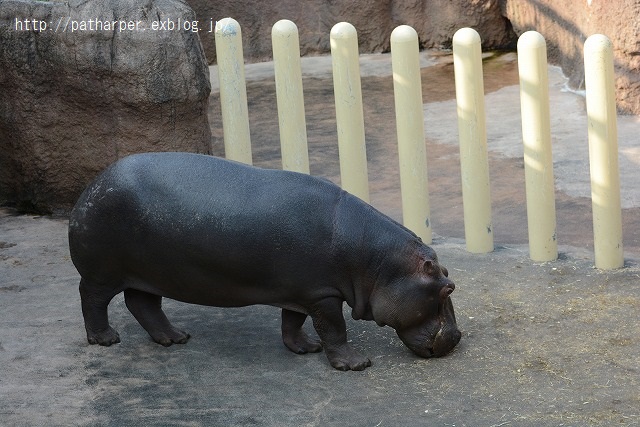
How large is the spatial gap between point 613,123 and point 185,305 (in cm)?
250

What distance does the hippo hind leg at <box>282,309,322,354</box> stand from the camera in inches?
202

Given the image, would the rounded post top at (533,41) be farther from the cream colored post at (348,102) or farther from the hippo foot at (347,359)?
the hippo foot at (347,359)

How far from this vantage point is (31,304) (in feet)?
19.3

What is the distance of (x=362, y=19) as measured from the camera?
12.4 metres

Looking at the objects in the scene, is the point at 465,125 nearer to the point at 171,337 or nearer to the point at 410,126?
the point at 410,126

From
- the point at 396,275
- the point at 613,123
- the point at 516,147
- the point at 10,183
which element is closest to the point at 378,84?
the point at 516,147

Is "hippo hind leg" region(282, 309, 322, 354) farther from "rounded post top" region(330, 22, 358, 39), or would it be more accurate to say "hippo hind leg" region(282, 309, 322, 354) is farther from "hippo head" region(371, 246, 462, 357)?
"rounded post top" region(330, 22, 358, 39)

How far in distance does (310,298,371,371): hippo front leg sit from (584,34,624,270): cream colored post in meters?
1.76

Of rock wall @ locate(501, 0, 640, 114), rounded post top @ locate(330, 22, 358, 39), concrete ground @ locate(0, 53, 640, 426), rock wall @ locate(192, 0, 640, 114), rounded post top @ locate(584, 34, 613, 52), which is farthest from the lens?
rock wall @ locate(192, 0, 640, 114)

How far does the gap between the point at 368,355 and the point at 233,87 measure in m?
2.37

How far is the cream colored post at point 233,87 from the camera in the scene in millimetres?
6754

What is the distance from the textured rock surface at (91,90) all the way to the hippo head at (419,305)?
2572 mm

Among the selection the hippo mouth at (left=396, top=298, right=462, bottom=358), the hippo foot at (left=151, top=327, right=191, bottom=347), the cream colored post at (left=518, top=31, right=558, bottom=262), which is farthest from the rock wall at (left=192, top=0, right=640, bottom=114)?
the hippo foot at (left=151, top=327, right=191, bottom=347)

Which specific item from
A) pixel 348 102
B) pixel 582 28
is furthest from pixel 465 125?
pixel 582 28
